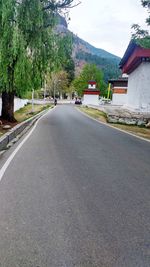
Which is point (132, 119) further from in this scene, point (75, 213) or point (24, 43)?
point (75, 213)

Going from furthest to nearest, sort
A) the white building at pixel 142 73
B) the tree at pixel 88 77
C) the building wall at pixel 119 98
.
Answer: the tree at pixel 88 77
the building wall at pixel 119 98
the white building at pixel 142 73

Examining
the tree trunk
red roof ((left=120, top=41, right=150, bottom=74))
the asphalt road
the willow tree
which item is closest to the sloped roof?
red roof ((left=120, top=41, right=150, bottom=74))

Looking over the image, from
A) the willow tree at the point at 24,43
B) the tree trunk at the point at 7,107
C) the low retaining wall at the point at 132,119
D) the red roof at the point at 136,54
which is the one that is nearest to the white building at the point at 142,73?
the red roof at the point at 136,54

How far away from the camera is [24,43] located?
2045cm

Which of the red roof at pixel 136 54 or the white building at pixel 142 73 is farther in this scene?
the white building at pixel 142 73

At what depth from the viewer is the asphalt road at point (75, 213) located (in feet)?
13.2

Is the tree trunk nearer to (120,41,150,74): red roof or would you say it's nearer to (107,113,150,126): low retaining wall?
(107,113,150,126): low retaining wall

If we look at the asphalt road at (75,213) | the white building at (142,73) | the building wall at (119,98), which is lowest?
the building wall at (119,98)

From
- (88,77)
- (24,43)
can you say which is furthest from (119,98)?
(24,43)

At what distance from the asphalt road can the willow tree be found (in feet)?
36.0

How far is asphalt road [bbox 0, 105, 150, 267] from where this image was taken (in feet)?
13.2

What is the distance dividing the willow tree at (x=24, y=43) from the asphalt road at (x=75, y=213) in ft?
36.0

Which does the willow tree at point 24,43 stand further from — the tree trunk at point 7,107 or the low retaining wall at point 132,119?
the low retaining wall at point 132,119

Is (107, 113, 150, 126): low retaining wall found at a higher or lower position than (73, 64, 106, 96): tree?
lower
